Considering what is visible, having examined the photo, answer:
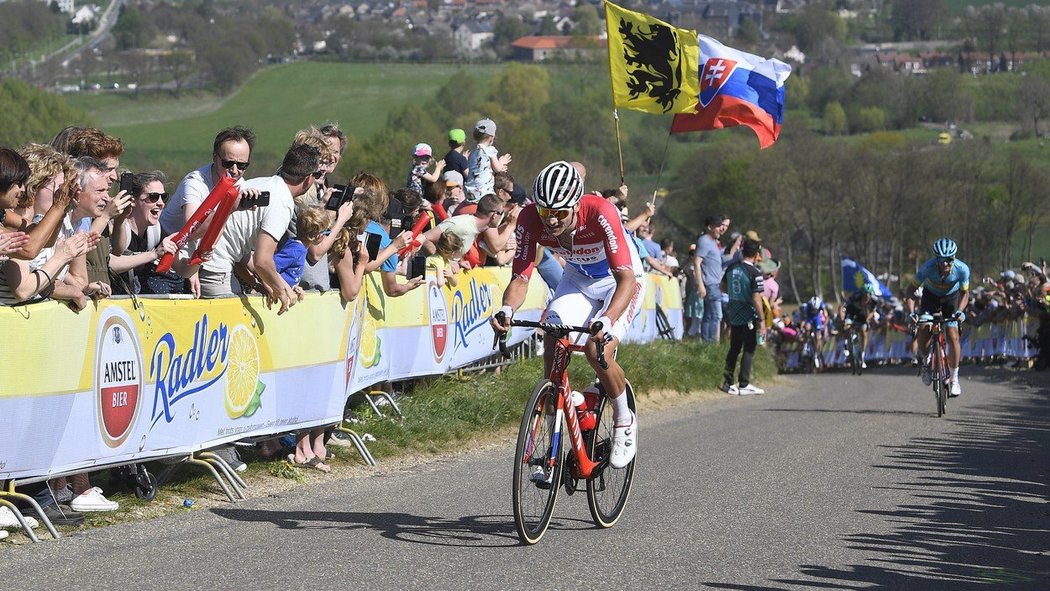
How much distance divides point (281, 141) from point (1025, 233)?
54.5m

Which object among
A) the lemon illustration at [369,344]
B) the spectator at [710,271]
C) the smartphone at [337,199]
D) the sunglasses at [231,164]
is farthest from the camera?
the spectator at [710,271]

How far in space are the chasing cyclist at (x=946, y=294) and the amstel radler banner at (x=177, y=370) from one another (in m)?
6.92

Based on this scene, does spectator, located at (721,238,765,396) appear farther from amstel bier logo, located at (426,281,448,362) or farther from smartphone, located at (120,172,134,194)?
smartphone, located at (120,172,134,194)

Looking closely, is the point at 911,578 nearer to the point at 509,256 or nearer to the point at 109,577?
the point at 109,577

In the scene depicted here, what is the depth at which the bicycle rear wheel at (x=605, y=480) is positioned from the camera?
28.6 ft

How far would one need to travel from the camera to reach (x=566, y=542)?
834 centimetres

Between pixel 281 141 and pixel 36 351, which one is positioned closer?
pixel 36 351

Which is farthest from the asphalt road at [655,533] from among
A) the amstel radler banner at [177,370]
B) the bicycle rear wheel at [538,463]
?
the amstel radler banner at [177,370]

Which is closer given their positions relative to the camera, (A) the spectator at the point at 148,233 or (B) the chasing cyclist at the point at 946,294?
(A) the spectator at the point at 148,233

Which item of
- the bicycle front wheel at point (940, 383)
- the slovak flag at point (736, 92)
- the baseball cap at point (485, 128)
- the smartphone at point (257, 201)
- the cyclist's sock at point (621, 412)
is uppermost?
the slovak flag at point (736, 92)

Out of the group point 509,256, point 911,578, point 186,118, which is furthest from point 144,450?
point 186,118

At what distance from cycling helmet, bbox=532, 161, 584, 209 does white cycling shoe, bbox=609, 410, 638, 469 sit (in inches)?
53.2

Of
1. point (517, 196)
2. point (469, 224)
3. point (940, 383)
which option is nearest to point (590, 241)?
point (469, 224)

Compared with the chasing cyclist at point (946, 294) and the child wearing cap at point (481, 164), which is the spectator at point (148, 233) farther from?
the chasing cyclist at point (946, 294)
